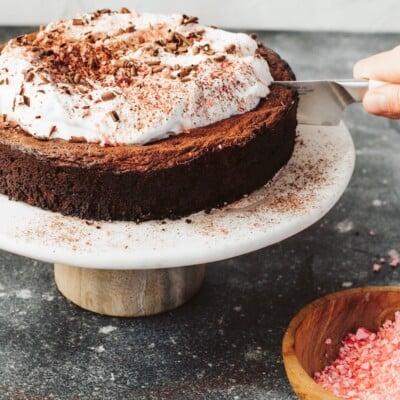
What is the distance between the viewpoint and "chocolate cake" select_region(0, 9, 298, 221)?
1873mm

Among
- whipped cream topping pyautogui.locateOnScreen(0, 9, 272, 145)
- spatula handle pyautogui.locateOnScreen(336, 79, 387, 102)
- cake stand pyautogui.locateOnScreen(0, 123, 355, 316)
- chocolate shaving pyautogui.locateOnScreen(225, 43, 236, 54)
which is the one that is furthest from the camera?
chocolate shaving pyautogui.locateOnScreen(225, 43, 236, 54)

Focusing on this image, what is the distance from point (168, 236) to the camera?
1.87 meters

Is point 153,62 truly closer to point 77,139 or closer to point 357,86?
point 77,139

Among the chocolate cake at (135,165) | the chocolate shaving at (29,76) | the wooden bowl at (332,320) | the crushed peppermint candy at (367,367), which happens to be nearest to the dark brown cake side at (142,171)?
the chocolate cake at (135,165)

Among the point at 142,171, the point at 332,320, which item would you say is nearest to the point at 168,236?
the point at 142,171

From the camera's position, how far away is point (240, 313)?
2189 mm

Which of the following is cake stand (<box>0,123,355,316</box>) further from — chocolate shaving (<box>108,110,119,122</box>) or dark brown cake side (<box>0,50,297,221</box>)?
chocolate shaving (<box>108,110,119,122</box>)

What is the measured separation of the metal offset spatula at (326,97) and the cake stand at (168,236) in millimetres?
81

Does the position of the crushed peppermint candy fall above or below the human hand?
below

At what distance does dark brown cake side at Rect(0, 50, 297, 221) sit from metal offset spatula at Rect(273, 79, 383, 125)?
181 mm

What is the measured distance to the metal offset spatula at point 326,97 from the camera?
2.08m

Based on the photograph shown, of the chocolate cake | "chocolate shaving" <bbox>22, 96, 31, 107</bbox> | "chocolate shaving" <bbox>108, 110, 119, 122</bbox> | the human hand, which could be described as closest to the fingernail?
the human hand

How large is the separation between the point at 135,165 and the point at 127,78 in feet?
0.92

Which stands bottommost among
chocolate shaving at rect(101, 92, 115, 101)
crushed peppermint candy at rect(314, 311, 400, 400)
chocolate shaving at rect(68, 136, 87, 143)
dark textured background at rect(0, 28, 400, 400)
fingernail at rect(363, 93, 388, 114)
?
dark textured background at rect(0, 28, 400, 400)
